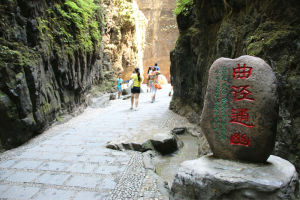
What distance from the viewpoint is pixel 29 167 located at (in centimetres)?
418

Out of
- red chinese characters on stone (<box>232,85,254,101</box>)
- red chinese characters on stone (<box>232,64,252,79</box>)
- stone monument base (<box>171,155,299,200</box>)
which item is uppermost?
red chinese characters on stone (<box>232,64,252,79</box>)

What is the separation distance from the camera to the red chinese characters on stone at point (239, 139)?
283 centimetres

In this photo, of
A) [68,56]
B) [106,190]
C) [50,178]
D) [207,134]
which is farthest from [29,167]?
[68,56]

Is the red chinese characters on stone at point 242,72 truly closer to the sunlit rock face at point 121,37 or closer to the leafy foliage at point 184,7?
the leafy foliage at point 184,7

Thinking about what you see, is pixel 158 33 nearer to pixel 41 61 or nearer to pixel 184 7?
pixel 184 7

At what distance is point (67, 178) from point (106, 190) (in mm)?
884

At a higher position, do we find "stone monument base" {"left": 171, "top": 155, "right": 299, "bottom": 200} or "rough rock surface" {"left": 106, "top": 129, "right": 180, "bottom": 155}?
"stone monument base" {"left": 171, "top": 155, "right": 299, "bottom": 200}

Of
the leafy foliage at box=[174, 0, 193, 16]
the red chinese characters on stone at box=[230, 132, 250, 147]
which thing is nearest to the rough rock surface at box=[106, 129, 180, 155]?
the red chinese characters on stone at box=[230, 132, 250, 147]

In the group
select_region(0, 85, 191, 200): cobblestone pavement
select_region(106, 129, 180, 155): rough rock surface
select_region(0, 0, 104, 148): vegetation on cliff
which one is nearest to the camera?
select_region(0, 85, 191, 200): cobblestone pavement

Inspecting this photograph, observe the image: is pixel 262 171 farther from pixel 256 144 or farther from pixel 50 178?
pixel 50 178

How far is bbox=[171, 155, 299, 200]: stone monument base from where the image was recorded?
2320 millimetres

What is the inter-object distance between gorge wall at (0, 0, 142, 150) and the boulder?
4.75m

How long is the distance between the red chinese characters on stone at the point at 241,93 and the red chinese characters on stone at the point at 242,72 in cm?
15

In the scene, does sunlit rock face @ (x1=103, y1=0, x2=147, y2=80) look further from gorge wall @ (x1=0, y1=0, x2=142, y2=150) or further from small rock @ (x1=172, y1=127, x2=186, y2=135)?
small rock @ (x1=172, y1=127, x2=186, y2=135)
